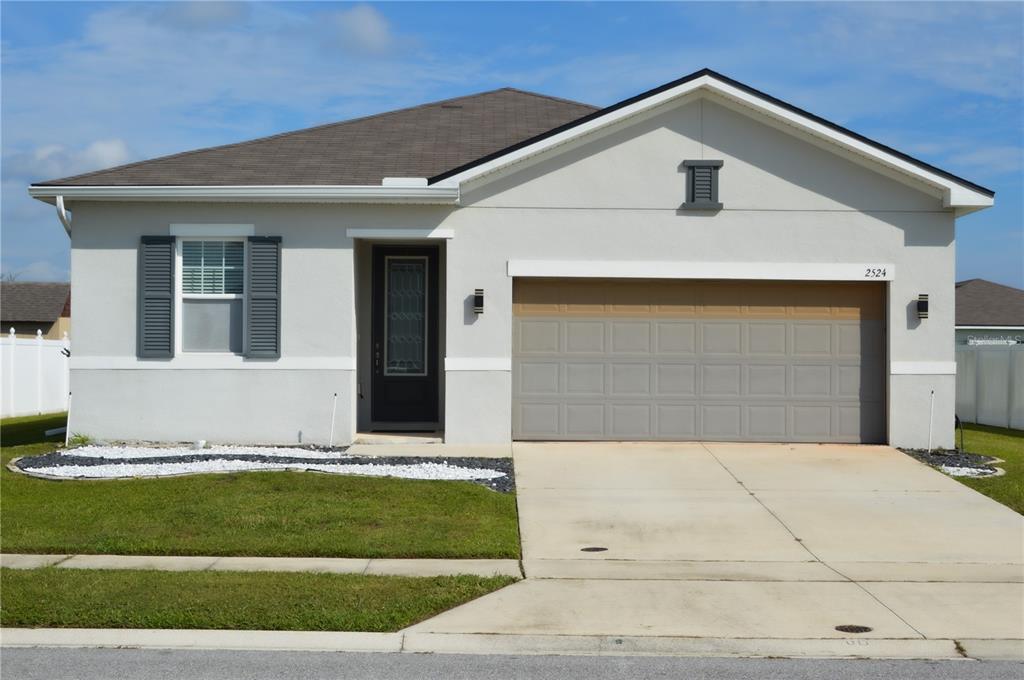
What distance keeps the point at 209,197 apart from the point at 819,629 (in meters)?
10.2

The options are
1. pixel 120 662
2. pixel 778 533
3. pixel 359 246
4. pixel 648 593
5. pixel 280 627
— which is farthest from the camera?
pixel 359 246

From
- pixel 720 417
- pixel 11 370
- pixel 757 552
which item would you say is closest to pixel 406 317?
pixel 720 417

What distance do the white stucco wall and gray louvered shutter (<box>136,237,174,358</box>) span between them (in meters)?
0.23

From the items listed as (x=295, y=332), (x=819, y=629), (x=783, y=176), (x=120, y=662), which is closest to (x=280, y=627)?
(x=120, y=662)

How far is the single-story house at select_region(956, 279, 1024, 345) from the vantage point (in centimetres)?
3120

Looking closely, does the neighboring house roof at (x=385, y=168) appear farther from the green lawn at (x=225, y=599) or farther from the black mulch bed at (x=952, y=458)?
the green lawn at (x=225, y=599)

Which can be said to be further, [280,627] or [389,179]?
[389,179]

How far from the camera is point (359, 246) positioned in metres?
15.4

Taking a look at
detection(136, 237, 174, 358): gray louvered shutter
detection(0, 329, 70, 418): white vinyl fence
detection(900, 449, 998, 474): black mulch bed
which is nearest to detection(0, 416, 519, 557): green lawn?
detection(136, 237, 174, 358): gray louvered shutter

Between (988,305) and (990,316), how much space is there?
1.14 meters

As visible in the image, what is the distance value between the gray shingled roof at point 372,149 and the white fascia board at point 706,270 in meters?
2.43

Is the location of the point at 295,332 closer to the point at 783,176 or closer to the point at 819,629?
the point at 783,176

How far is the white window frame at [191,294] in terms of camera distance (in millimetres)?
14469

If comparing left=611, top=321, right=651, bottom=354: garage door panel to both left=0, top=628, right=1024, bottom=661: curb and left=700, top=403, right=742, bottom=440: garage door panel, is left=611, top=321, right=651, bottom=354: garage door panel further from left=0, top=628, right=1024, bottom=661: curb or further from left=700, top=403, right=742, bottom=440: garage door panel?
left=0, top=628, right=1024, bottom=661: curb
